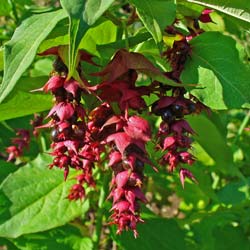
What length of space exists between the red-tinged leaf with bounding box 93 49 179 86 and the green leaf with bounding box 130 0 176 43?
0.08 metres

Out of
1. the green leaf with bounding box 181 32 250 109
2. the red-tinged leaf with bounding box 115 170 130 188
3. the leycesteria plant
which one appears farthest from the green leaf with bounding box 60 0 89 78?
the green leaf with bounding box 181 32 250 109

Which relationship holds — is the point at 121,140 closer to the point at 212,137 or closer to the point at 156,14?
the point at 156,14

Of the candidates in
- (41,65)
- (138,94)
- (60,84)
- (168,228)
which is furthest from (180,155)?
(41,65)

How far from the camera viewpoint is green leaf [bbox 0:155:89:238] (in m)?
1.71

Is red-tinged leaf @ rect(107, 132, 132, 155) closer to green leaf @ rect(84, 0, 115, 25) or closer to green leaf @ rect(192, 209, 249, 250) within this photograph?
green leaf @ rect(84, 0, 115, 25)

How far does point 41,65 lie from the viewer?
266 cm

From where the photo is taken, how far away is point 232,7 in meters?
1.24

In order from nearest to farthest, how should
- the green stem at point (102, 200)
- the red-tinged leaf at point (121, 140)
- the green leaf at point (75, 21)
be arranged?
the green leaf at point (75, 21) < the red-tinged leaf at point (121, 140) < the green stem at point (102, 200)

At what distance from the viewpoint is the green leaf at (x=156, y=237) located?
1.81 meters

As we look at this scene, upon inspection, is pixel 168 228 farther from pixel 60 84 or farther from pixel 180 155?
pixel 60 84

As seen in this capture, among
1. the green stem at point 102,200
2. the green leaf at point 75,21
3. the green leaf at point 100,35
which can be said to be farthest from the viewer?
the green stem at point 102,200

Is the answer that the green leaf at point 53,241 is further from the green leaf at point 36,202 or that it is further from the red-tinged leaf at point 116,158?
the red-tinged leaf at point 116,158

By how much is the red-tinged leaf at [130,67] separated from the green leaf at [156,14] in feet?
0.26

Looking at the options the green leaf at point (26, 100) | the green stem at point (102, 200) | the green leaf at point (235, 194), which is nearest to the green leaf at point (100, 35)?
the green leaf at point (26, 100)
